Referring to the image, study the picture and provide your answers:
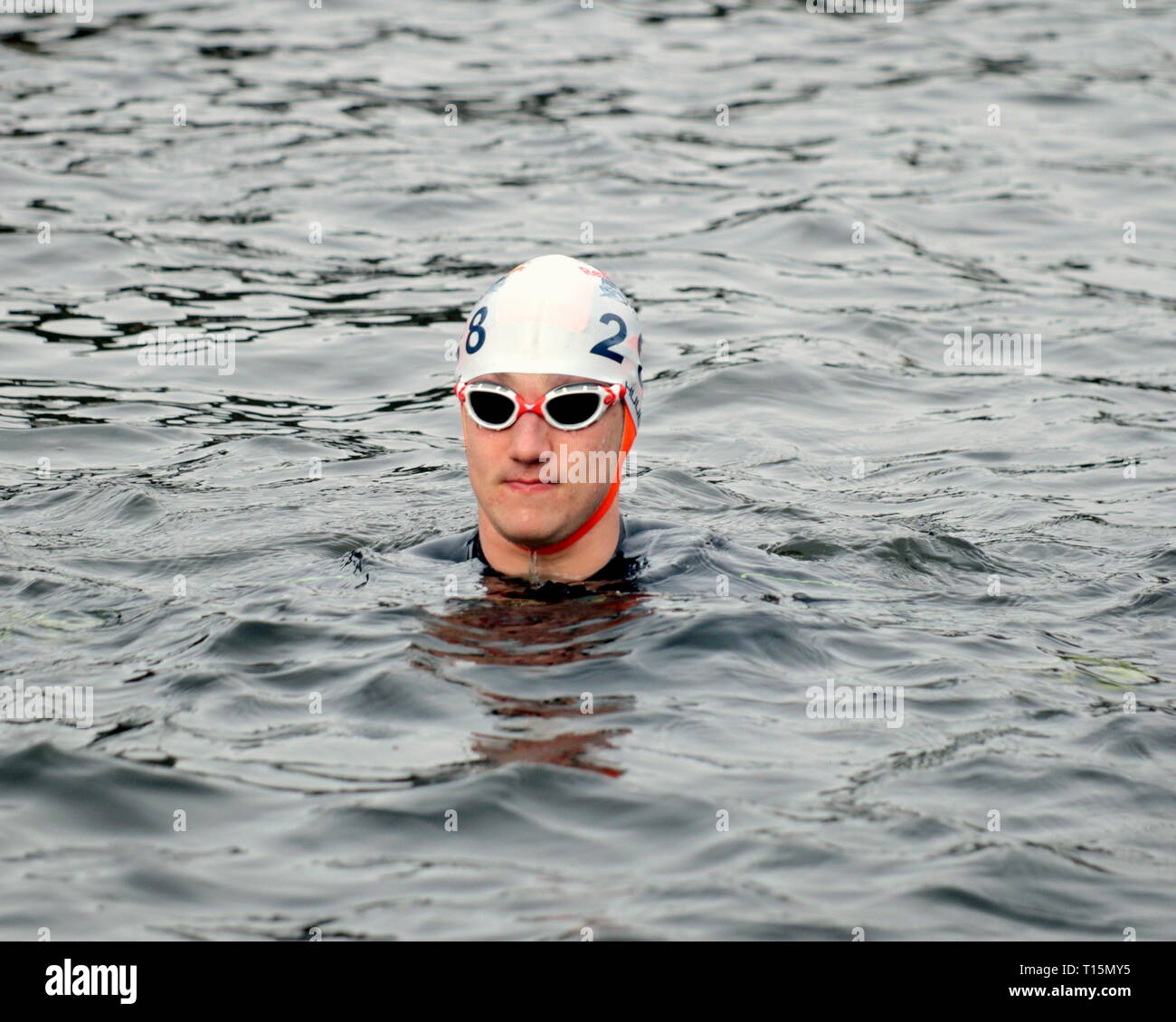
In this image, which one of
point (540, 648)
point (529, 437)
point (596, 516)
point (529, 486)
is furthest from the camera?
point (596, 516)

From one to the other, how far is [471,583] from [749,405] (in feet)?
14.7

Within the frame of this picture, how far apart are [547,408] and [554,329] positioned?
35 cm

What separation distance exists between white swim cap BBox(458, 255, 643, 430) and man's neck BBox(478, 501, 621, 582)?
1.87ft

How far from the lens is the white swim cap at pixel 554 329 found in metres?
7.01

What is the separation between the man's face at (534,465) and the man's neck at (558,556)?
0.73 ft

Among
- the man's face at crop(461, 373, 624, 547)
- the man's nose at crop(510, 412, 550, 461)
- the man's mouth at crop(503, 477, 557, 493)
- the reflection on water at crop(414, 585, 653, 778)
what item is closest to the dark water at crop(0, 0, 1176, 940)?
the reflection on water at crop(414, 585, 653, 778)

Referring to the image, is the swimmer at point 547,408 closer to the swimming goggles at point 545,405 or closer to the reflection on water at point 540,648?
the swimming goggles at point 545,405

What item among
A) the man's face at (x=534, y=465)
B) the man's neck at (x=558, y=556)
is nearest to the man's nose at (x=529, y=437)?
the man's face at (x=534, y=465)

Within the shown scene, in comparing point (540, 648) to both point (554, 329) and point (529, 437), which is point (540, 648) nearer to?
point (529, 437)

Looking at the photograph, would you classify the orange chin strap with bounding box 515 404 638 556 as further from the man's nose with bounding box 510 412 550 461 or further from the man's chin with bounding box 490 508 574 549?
the man's nose with bounding box 510 412 550 461

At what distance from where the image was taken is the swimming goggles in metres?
6.90

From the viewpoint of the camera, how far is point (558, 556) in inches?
290

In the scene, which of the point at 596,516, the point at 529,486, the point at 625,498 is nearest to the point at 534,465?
the point at 529,486

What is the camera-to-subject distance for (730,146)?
17891 mm
